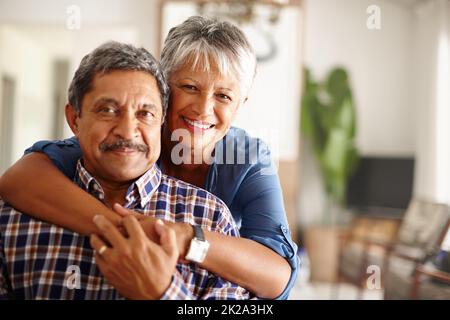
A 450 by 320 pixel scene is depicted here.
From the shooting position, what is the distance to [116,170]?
1.15 metres

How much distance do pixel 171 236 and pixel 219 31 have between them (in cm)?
61

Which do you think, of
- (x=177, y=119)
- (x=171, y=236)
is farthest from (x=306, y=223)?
(x=171, y=236)

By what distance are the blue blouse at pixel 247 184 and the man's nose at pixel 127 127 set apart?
232mm

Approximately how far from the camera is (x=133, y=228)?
97cm

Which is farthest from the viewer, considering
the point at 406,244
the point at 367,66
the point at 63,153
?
the point at 367,66

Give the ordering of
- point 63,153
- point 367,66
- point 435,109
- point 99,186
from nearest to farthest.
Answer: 1. point 99,186
2. point 63,153
3. point 435,109
4. point 367,66

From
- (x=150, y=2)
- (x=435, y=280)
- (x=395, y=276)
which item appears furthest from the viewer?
(x=150, y=2)

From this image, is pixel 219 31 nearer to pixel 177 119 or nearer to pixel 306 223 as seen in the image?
pixel 177 119

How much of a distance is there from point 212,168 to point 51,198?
47 centimetres

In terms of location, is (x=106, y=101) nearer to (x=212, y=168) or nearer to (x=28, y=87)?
(x=212, y=168)

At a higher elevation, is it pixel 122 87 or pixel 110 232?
pixel 122 87

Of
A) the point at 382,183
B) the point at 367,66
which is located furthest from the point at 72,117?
the point at 367,66

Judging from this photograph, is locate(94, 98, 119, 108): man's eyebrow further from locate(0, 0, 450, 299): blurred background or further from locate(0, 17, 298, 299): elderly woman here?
locate(0, 0, 450, 299): blurred background

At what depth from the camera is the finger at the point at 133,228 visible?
3.16 feet
